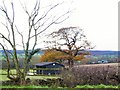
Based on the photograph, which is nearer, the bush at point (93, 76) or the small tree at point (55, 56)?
the bush at point (93, 76)

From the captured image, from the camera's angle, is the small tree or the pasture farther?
the small tree

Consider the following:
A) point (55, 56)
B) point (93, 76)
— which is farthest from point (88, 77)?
point (55, 56)

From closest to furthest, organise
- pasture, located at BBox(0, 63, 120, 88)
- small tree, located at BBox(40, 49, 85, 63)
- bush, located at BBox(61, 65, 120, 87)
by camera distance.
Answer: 1. pasture, located at BBox(0, 63, 120, 88)
2. bush, located at BBox(61, 65, 120, 87)
3. small tree, located at BBox(40, 49, 85, 63)

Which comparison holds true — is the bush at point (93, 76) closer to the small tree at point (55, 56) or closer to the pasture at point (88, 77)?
the pasture at point (88, 77)

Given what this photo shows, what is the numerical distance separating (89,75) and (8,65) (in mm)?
2251

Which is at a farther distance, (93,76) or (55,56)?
(55,56)

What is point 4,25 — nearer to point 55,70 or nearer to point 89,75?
point 89,75

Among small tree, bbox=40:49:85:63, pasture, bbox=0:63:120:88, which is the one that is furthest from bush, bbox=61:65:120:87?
small tree, bbox=40:49:85:63

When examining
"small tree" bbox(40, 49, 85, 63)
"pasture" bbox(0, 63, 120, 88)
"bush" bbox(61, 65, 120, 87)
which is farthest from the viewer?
"small tree" bbox(40, 49, 85, 63)

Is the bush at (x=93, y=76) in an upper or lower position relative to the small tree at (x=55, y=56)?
lower

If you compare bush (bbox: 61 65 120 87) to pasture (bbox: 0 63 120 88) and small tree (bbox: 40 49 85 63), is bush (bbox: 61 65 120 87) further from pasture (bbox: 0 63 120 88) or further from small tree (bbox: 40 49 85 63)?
small tree (bbox: 40 49 85 63)

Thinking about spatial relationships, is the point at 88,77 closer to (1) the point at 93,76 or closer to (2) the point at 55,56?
(1) the point at 93,76

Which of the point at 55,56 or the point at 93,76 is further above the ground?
the point at 55,56

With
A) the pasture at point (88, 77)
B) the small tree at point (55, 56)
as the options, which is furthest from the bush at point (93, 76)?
the small tree at point (55, 56)
